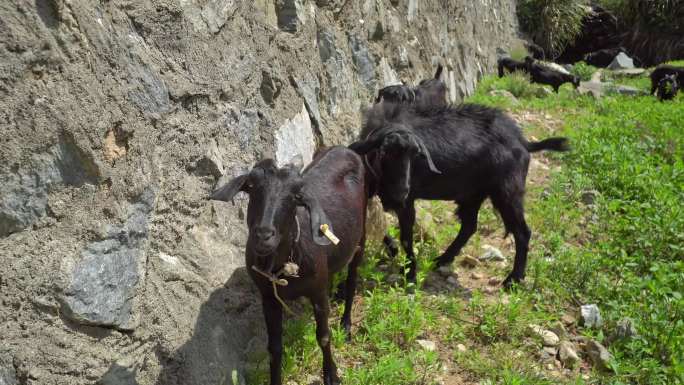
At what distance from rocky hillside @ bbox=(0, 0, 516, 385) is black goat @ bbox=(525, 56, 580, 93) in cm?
1155

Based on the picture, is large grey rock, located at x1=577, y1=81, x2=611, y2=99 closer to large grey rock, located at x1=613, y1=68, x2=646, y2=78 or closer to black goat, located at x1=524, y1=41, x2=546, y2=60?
large grey rock, located at x1=613, y1=68, x2=646, y2=78

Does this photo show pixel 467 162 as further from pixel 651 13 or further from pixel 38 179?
pixel 651 13

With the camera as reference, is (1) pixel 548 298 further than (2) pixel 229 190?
Yes

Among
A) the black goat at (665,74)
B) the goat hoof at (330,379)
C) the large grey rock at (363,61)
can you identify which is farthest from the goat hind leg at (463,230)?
the black goat at (665,74)

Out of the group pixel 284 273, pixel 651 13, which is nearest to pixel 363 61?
pixel 284 273

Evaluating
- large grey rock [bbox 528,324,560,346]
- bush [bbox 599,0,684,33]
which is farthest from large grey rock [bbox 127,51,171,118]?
bush [bbox 599,0,684,33]

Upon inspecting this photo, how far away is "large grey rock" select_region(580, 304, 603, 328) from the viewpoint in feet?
13.3

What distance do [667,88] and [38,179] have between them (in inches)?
509

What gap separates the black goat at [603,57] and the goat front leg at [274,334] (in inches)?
855

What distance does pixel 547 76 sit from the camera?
14281 mm

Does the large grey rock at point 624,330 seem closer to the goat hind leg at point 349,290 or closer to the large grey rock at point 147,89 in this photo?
the goat hind leg at point 349,290

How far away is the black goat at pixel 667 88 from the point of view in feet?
39.7

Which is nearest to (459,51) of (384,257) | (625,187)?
(625,187)

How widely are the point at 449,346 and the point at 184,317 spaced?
6.04 ft
